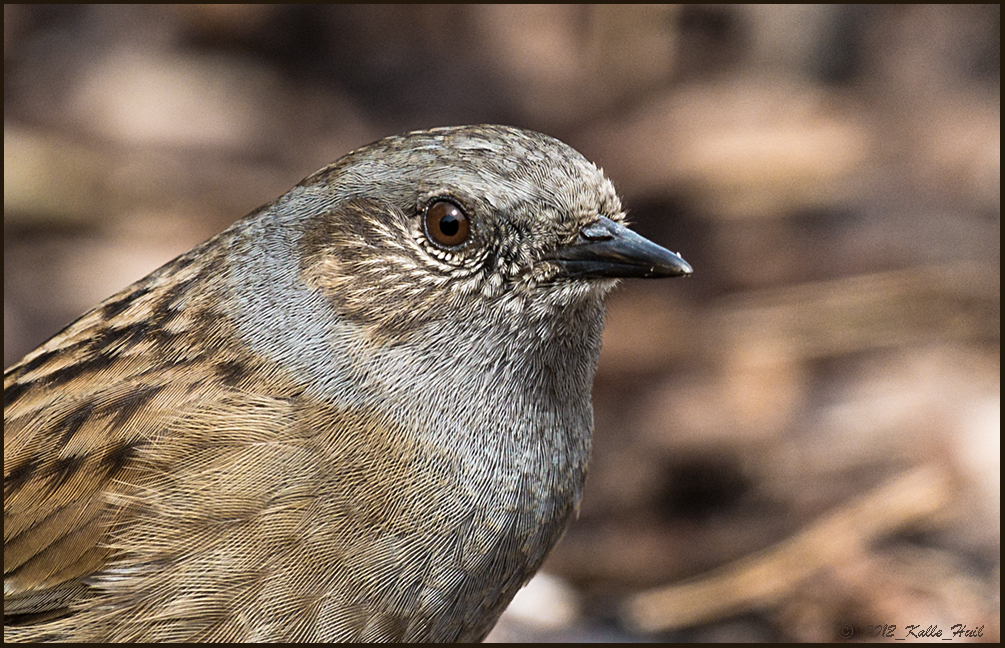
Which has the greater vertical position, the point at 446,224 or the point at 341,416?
the point at 446,224

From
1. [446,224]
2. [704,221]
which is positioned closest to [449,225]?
[446,224]

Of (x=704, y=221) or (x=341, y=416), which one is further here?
(x=704, y=221)

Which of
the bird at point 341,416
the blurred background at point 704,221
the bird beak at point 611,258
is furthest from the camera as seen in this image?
the blurred background at point 704,221

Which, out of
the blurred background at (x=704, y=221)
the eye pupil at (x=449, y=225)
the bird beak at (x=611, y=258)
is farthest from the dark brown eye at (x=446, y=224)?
the blurred background at (x=704, y=221)

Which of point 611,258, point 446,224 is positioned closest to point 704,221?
point 611,258

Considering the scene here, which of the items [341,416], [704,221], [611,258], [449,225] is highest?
[704,221]

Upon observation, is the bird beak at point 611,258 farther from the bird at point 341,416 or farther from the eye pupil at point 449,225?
the eye pupil at point 449,225

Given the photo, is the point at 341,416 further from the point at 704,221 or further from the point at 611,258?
the point at 704,221
